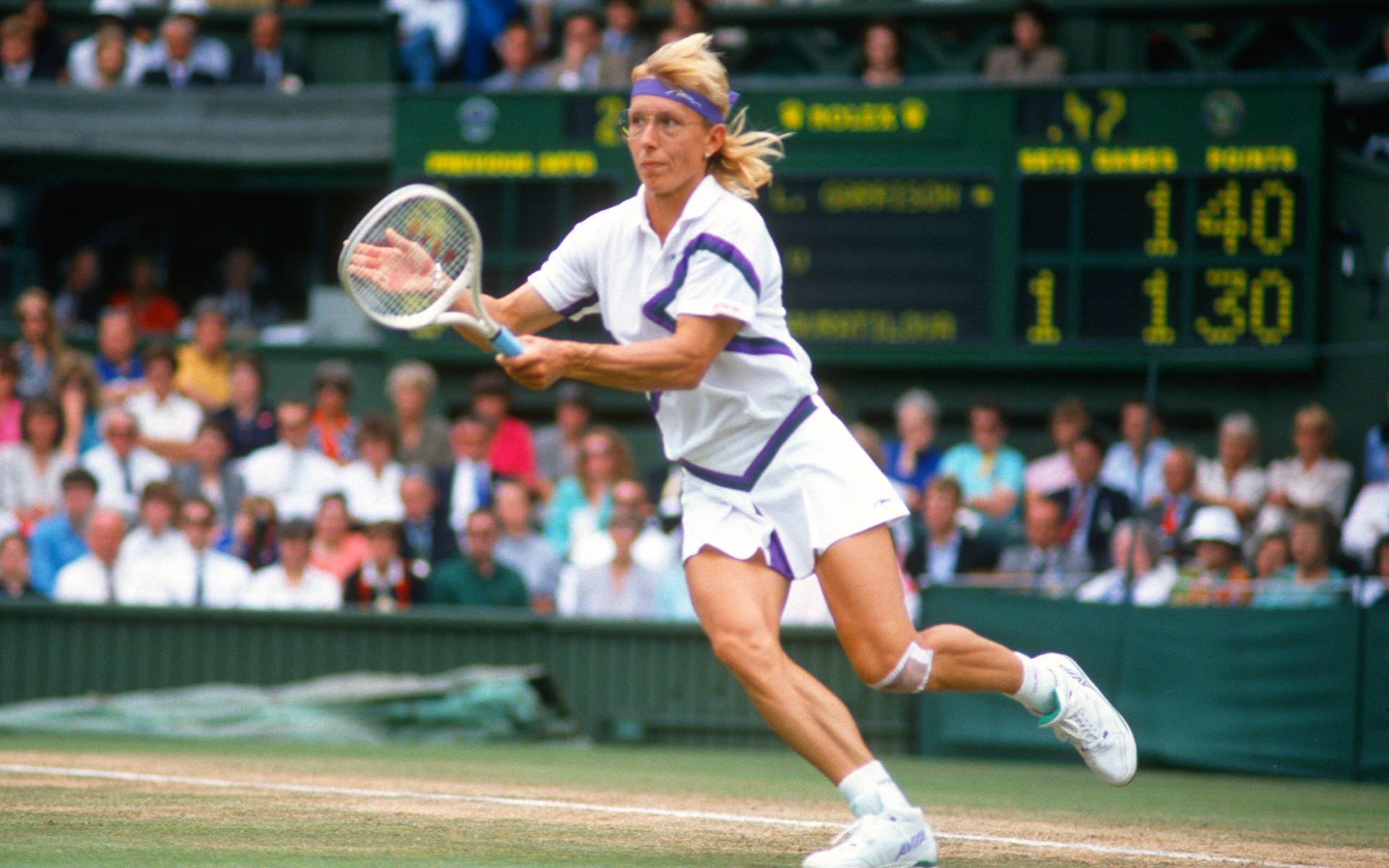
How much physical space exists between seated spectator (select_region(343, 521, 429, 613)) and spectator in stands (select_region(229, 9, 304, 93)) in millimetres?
5476

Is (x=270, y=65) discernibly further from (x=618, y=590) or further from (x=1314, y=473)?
(x=1314, y=473)

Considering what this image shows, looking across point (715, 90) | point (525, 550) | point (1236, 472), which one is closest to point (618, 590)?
point (525, 550)

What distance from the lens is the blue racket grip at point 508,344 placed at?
14.4 feet

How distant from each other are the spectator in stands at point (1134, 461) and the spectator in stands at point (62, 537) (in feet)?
20.1

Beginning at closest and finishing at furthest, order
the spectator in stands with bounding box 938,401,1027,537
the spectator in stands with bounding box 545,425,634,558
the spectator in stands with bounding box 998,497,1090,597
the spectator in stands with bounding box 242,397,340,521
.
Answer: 1. the spectator in stands with bounding box 998,497,1090,597
2. the spectator in stands with bounding box 545,425,634,558
3. the spectator in stands with bounding box 938,401,1027,537
4. the spectator in stands with bounding box 242,397,340,521

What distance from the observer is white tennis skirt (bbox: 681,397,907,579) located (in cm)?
471

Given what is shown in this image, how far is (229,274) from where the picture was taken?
1608 cm

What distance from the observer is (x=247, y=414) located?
39.4 ft

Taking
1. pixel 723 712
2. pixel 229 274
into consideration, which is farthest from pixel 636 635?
pixel 229 274

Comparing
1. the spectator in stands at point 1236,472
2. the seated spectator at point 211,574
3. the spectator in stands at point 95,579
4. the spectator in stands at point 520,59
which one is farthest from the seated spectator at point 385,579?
the spectator in stands at point 1236,472

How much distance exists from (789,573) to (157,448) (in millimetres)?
8037

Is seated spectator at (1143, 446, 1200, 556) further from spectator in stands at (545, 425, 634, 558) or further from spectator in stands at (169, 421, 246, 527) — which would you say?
spectator in stands at (169, 421, 246, 527)

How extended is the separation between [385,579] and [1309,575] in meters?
5.18

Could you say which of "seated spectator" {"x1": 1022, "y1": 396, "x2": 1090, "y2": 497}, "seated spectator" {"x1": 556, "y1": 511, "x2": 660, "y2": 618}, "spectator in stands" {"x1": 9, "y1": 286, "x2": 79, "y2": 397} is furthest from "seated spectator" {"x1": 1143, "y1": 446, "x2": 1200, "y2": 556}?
"spectator in stands" {"x1": 9, "y1": 286, "x2": 79, "y2": 397}
